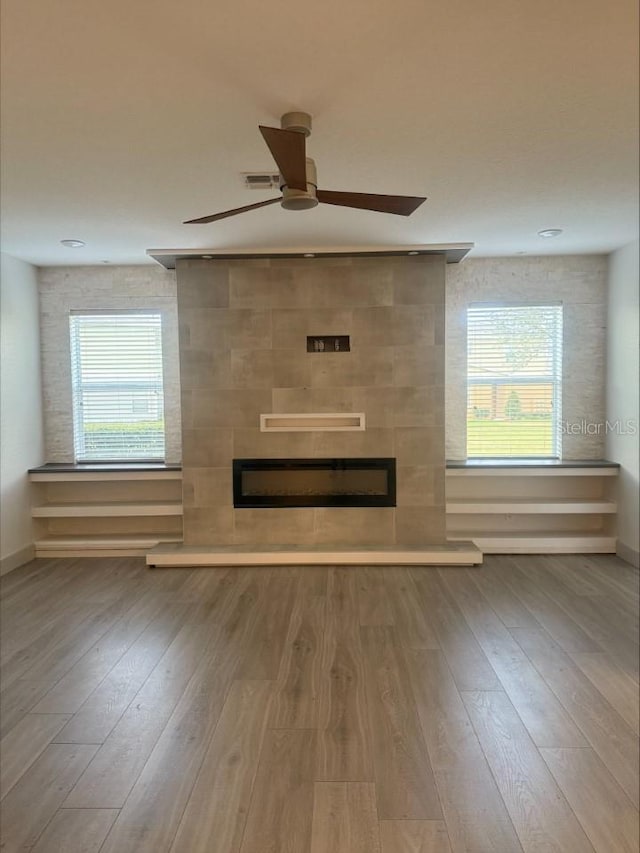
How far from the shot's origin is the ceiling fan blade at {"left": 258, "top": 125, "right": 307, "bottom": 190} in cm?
172

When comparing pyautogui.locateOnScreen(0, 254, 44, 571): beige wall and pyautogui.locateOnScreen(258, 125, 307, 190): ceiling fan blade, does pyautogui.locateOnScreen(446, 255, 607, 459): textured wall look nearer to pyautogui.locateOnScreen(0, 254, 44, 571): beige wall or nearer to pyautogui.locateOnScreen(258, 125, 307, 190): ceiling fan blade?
pyautogui.locateOnScreen(258, 125, 307, 190): ceiling fan blade

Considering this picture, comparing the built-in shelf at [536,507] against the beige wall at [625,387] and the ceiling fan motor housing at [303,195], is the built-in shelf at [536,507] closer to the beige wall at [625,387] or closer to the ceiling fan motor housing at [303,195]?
the beige wall at [625,387]

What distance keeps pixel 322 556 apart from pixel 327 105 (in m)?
3.30

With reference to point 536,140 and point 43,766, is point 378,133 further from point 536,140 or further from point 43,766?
point 43,766

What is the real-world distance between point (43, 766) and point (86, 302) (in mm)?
4085

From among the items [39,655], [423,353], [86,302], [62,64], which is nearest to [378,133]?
[62,64]

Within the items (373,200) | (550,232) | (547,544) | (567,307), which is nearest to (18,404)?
(373,200)

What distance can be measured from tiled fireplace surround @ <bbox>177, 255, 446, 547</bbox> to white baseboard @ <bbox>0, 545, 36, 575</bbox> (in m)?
1.50

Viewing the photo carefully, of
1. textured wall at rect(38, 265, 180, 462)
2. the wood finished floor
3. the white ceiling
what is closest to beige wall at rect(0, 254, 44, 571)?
textured wall at rect(38, 265, 180, 462)

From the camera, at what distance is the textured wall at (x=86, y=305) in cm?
494

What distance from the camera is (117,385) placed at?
5.03m

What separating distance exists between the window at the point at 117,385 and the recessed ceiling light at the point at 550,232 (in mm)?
3498

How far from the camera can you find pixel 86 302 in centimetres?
495

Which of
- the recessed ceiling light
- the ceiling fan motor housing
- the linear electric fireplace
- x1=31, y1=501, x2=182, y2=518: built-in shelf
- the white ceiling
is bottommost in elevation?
x1=31, y1=501, x2=182, y2=518: built-in shelf
